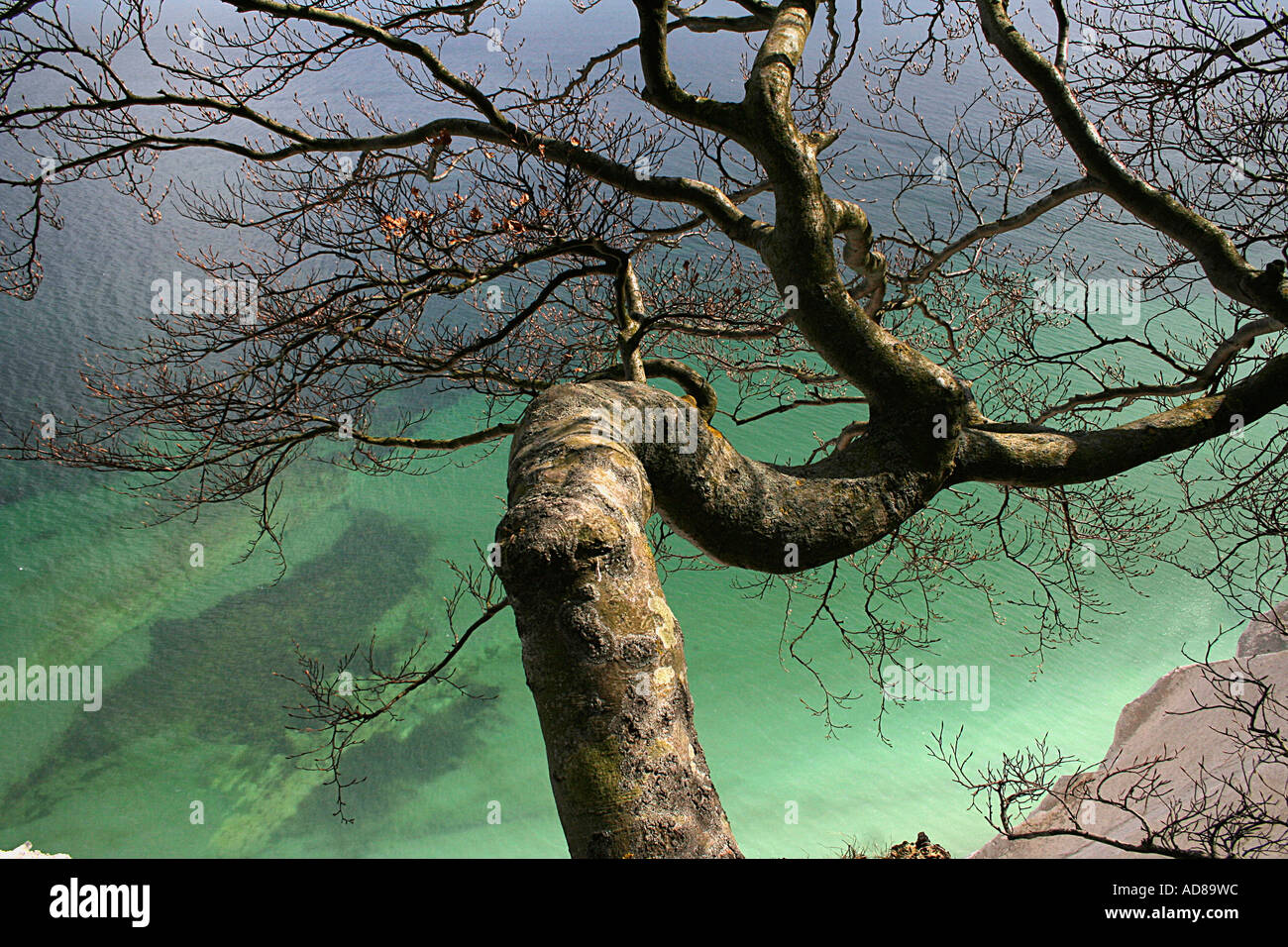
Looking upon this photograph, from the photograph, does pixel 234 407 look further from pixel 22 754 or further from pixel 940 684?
pixel 940 684

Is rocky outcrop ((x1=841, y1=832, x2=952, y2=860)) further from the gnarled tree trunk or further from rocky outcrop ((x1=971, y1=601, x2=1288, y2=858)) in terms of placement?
the gnarled tree trunk

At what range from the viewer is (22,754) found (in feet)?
24.3

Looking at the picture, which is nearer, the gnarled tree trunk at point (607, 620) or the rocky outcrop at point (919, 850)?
the gnarled tree trunk at point (607, 620)

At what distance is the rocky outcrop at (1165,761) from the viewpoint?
212 inches

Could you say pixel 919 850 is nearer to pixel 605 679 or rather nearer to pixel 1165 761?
pixel 1165 761

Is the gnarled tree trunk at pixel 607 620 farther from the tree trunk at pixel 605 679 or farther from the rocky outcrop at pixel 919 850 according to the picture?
the rocky outcrop at pixel 919 850

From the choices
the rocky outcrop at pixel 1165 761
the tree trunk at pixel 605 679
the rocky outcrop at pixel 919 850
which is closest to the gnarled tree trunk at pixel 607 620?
the tree trunk at pixel 605 679

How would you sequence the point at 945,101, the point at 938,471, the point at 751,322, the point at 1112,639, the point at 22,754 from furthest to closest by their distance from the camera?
the point at 945,101
the point at 1112,639
the point at 22,754
the point at 751,322
the point at 938,471

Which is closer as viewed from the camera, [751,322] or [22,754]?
[751,322]

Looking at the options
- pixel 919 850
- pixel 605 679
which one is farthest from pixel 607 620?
pixel 919 850

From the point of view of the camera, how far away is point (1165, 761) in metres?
4.97

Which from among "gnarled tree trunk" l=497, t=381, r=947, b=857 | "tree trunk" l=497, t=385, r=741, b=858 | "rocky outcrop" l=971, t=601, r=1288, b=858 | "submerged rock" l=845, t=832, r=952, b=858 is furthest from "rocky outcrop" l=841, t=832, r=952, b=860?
"tree trunk" l=497, t=385, r=741, b=858
